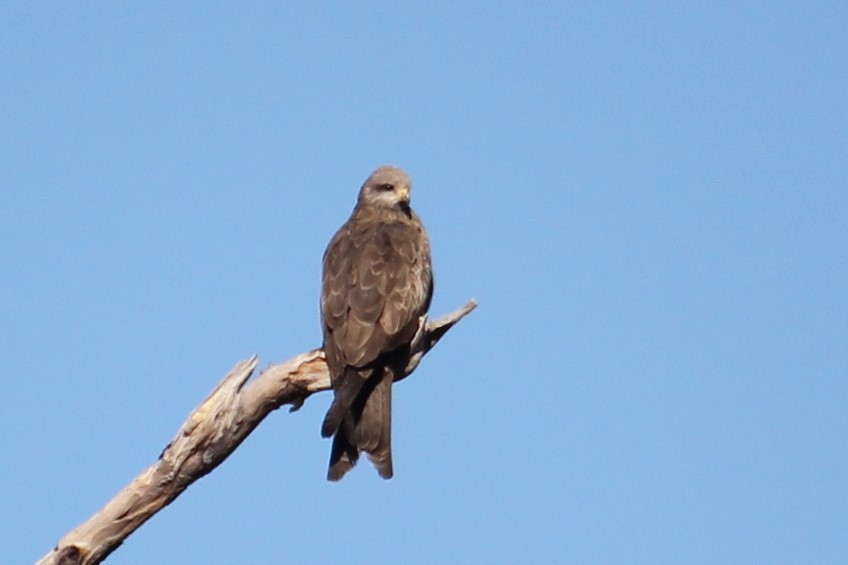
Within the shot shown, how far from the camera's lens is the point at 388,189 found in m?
9.81

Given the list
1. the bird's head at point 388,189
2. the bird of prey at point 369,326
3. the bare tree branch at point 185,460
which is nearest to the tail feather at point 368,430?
the bird of prey at point 369,326

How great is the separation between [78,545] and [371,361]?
2.02 metres

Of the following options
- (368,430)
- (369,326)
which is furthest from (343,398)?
(369,326)

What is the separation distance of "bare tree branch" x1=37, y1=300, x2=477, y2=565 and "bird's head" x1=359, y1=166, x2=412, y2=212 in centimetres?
295

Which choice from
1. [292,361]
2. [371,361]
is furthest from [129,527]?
[371,361]

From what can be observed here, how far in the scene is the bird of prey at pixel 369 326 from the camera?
7582mm

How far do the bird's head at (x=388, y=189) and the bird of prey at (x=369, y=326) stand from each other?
28.0 inches

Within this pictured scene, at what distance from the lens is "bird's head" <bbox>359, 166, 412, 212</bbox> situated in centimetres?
974

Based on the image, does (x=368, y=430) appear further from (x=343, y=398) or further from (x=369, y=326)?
(x=369, y=326)

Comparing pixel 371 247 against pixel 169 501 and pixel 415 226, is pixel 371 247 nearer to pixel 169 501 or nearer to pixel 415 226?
pixel 415 226

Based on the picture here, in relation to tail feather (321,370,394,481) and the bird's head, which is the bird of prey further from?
the bird's head

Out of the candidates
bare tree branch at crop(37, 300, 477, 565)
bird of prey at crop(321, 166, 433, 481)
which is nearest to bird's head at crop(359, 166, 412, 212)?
bird of prey at crop(321, 166, 433, 481)

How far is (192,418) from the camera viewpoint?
655cm

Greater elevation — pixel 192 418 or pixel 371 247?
pixel 371 247
